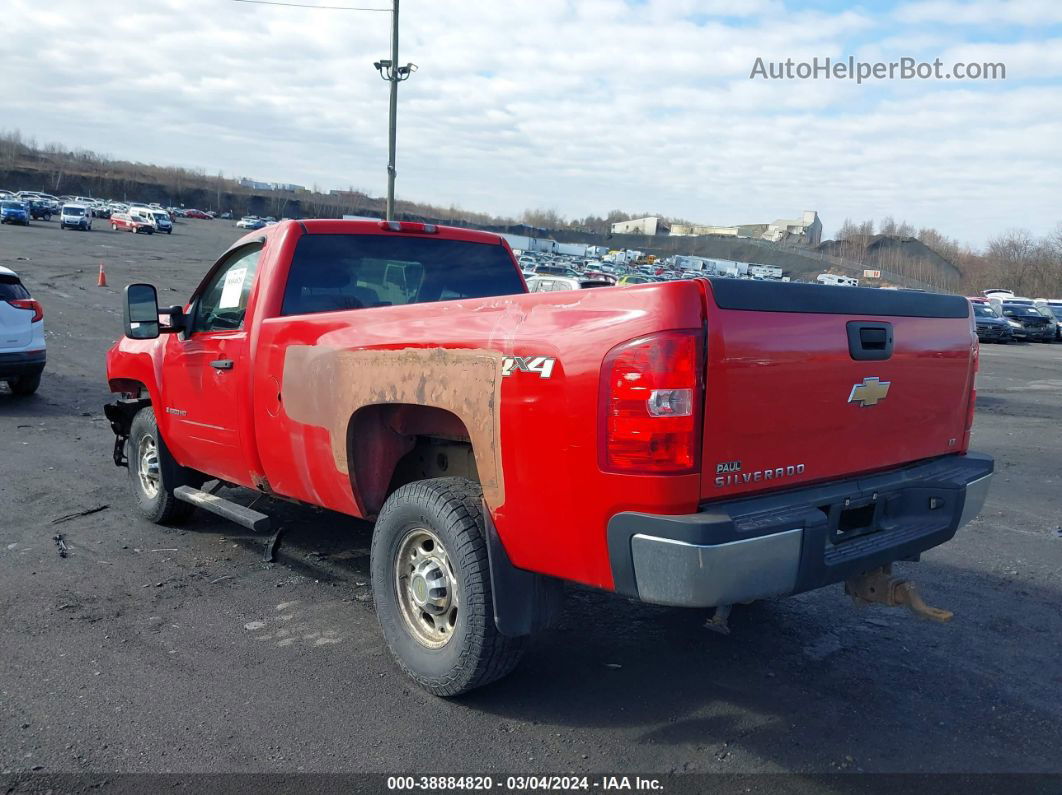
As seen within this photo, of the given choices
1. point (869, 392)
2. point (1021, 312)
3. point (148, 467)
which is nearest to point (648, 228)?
point (1021, 312)

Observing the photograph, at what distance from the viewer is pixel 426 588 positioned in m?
3.78

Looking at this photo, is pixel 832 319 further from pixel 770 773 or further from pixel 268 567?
pixel 268 567

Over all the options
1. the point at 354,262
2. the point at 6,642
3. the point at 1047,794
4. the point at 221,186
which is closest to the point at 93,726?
the point at 6,642

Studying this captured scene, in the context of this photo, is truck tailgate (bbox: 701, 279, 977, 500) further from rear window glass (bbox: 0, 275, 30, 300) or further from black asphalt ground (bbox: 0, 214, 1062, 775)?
rear window glass (bbox: 0, 275, 30, 300)

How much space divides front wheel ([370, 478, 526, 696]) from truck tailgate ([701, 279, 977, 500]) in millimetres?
1035

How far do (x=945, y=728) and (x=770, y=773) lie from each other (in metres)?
0.87

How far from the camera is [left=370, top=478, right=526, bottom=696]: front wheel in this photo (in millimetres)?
3445

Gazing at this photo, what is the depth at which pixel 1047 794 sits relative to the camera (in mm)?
3066

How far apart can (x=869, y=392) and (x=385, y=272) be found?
2.92m

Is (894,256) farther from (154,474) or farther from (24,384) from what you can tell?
(154,474)

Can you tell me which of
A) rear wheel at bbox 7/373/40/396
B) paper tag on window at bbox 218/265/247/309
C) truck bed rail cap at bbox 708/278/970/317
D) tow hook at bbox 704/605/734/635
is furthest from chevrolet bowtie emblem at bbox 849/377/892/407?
A: rear wheel at bbox 7/373/40/396

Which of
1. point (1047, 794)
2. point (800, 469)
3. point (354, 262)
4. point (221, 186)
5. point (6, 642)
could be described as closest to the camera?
point (1047, 794)

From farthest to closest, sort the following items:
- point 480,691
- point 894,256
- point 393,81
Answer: point 894,256 → point 393,81 → point 480,691

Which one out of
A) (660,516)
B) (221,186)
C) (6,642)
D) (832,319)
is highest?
(221,186)
